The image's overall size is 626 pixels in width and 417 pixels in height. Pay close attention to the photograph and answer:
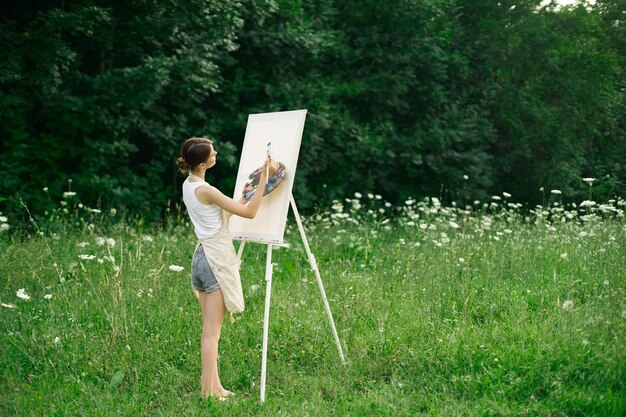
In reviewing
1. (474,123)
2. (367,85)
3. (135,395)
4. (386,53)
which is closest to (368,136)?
(367,85)

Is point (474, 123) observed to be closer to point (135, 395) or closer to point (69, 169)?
point (69, 169)

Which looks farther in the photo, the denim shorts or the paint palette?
the paint palette

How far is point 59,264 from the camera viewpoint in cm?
712

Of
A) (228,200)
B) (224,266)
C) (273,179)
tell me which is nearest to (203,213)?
(228,200)

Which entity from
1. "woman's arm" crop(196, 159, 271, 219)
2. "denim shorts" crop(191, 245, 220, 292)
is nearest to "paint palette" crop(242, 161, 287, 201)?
"woman's arm" crop(196, 159, 271, 219)

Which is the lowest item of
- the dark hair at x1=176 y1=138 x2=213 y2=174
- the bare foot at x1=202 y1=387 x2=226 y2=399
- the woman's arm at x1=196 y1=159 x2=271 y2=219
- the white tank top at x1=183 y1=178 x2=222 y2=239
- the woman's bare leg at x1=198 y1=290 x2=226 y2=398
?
the bare foot at x1=202 y1=387 x2=226 y2=399

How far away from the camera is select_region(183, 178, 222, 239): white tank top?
448cm

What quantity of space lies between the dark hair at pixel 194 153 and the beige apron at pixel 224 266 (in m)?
Result: 0.48

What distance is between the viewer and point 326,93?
13852mm

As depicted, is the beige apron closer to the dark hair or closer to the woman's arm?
the woman's arm

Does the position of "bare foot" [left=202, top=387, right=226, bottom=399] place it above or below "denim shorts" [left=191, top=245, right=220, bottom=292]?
below

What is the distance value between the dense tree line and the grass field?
4.20 meters

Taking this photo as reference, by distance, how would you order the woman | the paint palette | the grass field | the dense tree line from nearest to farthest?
the grass field, the woman, the paint palette, the dense tree line

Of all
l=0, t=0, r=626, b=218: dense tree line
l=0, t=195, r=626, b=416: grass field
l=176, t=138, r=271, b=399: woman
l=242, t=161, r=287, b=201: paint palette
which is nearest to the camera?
l=0, t=195, r=626, b=416: grass field
